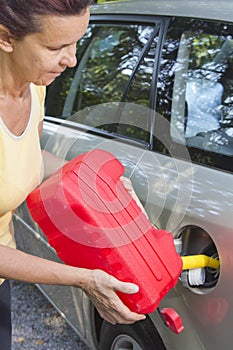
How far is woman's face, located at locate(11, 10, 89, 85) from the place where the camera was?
57.2 inches

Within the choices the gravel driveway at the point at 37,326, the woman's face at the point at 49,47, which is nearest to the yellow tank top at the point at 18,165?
the woman's face at the point at 49,47

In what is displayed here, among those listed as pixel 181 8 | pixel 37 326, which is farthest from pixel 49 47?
pixel 37 326

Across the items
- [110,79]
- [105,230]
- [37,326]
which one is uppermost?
[110,79]

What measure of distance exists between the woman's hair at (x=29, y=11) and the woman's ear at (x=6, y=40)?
0.04 ft

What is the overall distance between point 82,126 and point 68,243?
107cm

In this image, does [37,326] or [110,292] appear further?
[37,326]

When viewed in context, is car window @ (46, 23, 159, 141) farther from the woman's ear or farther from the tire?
the woman's ear

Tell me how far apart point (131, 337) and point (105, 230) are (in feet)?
2.35

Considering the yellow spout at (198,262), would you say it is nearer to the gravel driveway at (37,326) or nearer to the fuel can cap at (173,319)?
the fuel can cap at (173,319)

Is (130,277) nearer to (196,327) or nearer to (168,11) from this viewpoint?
(196,327)

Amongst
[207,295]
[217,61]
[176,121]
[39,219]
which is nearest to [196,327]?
[207,295]

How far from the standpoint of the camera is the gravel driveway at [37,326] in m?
3.12

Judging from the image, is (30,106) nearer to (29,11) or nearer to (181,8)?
(29,11)

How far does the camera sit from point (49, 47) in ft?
4.87
